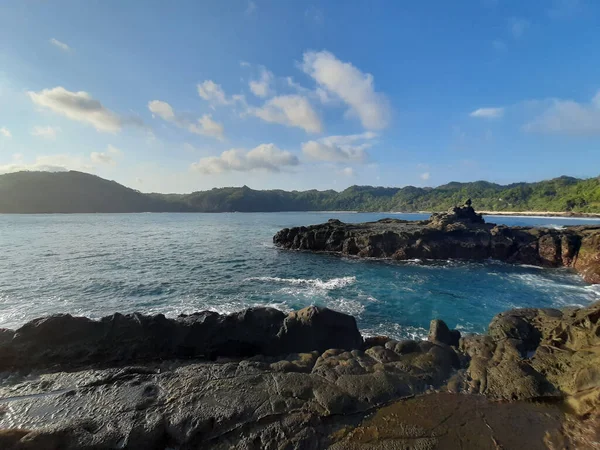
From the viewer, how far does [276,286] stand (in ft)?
81.7

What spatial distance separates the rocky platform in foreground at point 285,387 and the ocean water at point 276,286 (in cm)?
625

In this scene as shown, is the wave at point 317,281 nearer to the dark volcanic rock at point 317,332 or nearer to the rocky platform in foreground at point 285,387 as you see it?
the dark volcanic rock at point 317,332

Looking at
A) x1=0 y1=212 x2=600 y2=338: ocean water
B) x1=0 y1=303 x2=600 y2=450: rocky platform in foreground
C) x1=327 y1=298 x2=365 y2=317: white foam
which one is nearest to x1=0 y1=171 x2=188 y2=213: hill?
x1=0 y1=212 x2=600 y2=338: ocean water

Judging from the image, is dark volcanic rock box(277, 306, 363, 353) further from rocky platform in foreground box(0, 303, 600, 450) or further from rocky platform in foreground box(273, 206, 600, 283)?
rocky platform in foreground box(273, 206, 600, 283)

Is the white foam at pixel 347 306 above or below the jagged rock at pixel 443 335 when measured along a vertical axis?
below

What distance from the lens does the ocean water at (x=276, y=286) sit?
1875cm

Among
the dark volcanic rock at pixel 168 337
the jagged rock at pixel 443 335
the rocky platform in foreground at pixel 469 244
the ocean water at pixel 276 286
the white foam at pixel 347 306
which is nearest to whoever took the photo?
the dark volcanic rock at pixel 168 337

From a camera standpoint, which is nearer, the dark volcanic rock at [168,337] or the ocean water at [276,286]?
the dark volcanic rock at [168,337]

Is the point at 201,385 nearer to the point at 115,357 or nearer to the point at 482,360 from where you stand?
the point at 115,357

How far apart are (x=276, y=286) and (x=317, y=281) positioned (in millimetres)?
4432

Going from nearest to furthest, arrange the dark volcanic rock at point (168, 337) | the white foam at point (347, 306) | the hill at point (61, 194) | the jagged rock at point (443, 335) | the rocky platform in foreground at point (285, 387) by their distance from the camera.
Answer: the rocky platform in foreground at point (285, 387), the dark volcanic rock at point (168, 337), the jagged rock at point (443, 335), the white foam at point (347, 306), the hill at point (61, 194)

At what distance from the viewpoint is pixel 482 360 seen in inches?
391

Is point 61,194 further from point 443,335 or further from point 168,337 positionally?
point 443,335

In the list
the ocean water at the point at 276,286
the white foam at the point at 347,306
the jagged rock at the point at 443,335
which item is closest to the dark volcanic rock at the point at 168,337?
the jagged rock at the point at 443,335
